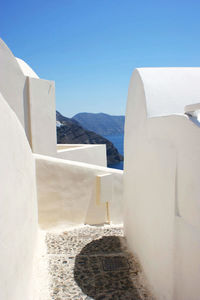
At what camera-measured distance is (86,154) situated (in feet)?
42.0

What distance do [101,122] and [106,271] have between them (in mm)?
123334

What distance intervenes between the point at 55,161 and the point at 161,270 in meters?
4.05

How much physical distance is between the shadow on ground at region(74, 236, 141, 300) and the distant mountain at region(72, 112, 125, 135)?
352 feet

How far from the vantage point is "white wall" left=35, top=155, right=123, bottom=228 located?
686cm

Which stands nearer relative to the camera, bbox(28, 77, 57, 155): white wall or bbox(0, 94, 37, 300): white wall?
bbox(0, 94, 37, 300): white wall

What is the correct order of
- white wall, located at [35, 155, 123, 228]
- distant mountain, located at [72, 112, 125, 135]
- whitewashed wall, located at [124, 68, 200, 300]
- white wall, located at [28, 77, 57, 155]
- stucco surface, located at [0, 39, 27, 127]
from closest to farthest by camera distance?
1. whitewashed wall, located at [124, 68, 200, 300]
2. white wall, located at [35, 155, 123, 228]
3. stucco surface, located at [0, 39, 27, 127]
4. white wall, located at [28, 77, 57, 155]
5. distant mountain, located at [72, 112, 125, 135]

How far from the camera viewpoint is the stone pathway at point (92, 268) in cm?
422

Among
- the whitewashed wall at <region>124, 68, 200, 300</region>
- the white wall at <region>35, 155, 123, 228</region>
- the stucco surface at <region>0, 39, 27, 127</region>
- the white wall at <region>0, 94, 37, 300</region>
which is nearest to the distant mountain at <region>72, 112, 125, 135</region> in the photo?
the stucco surface at <region>0, 39, 27, 127</region>

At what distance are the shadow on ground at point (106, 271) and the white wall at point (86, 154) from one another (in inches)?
241

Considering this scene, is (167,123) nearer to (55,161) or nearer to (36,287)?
(36,287)

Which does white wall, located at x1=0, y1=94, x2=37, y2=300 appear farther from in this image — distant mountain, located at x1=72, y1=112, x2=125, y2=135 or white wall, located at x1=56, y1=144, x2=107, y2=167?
distant mountain, located at x1=72, y1=112, x2=125, y2=135

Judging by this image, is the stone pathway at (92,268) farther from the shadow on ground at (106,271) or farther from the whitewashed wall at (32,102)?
the whitewashed wall at (32,102)

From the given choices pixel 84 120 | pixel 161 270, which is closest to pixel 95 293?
pixel 161 270

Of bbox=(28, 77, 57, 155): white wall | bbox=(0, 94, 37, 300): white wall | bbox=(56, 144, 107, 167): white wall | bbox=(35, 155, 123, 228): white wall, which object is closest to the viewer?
bbox=(0, 94, 37, 300): white wall
